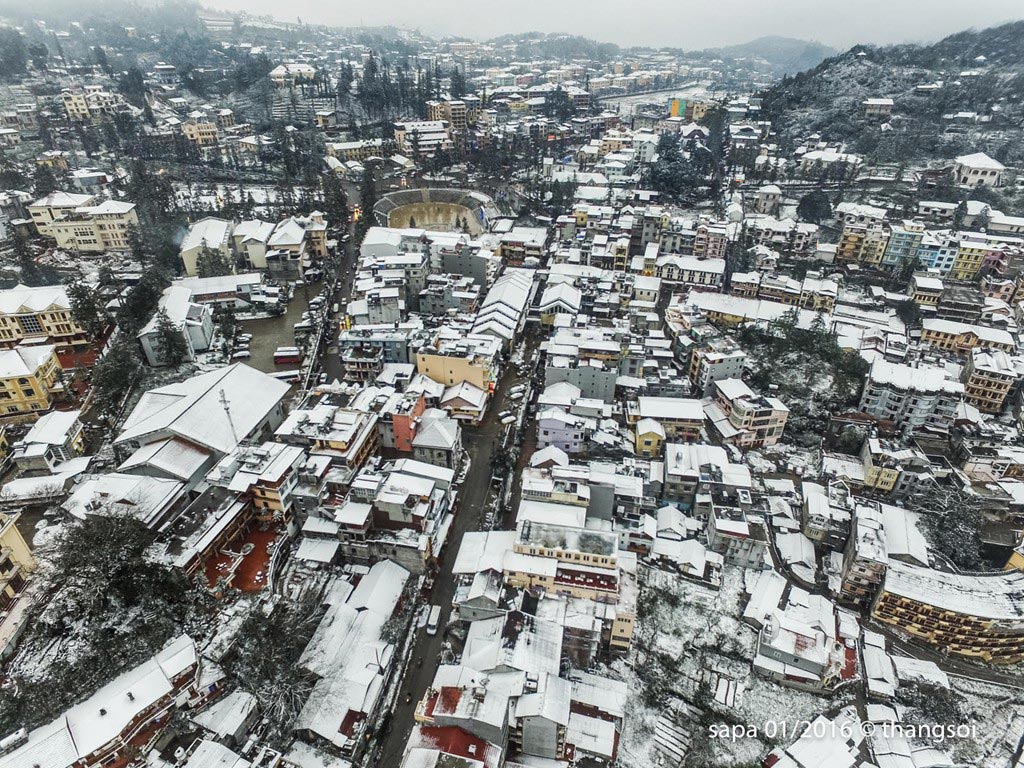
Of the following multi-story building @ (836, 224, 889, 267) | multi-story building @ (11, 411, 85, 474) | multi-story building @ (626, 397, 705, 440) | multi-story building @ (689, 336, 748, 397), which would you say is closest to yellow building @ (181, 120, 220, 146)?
multi-story building @ (11, 411, 85, 474)

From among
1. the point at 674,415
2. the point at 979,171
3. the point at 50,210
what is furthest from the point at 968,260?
the point at 50,210

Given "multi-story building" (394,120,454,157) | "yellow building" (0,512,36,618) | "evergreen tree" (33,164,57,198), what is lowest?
"yellow building" (0,512,36,618)

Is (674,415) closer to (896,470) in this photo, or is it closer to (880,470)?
(880,470)

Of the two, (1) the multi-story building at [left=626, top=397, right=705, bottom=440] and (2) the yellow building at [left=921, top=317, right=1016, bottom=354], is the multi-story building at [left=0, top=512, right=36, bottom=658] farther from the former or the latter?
(2) the yellow building at [left=921, top=317, right=1016, bottom=354]

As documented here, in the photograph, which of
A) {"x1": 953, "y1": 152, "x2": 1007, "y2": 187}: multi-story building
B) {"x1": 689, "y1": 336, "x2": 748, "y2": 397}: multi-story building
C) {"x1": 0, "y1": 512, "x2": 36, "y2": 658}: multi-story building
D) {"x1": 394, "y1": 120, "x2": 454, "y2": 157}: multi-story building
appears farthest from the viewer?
{"x1": 394, "y1": 120, "x2": 454, "y2": 157}: multi-story building

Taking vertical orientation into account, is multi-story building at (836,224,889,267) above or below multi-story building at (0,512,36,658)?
above

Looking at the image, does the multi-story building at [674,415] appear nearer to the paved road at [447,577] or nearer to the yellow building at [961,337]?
the paved road at [447,577]
